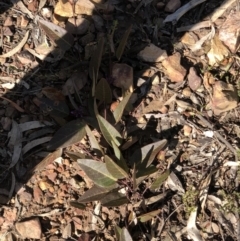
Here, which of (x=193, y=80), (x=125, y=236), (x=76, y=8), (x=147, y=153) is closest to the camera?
(x=125, y=236)

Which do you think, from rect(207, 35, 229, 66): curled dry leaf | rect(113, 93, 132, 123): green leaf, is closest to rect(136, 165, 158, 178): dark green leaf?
rect(113, 93, 132, 123): green leaf

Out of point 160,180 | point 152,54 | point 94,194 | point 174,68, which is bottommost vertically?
point 160,180

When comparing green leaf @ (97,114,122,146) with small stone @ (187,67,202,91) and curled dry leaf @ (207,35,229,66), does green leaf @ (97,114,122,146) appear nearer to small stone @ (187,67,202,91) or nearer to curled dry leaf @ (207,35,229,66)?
small stone @ (187,67,202,91)

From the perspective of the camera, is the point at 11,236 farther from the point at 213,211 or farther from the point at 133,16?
the point at 133,16

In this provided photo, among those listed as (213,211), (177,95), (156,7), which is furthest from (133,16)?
(213,211)

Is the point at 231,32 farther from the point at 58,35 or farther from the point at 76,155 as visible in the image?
the point at 76,155

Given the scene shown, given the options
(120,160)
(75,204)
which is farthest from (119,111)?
(75,204)

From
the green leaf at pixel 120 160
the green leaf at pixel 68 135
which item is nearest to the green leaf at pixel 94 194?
the green leaf at pixel 120 160
